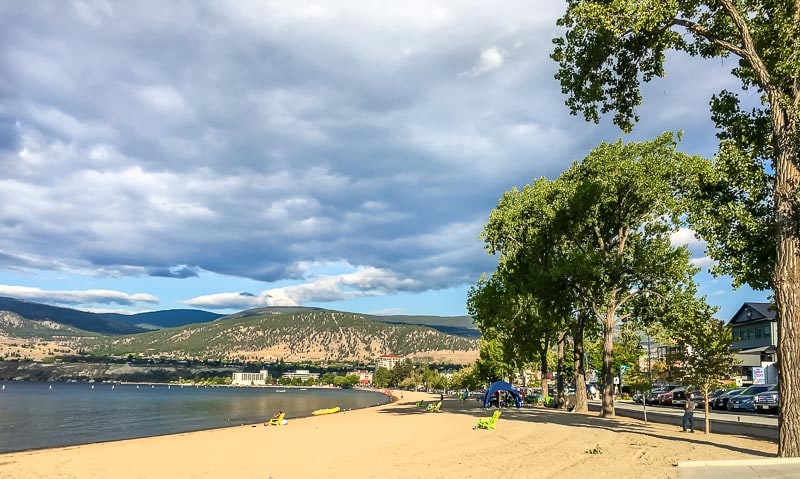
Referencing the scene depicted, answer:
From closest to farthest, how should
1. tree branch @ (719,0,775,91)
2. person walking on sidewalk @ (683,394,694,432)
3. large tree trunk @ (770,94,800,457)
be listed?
large tree trunk @ (770,94,800,457), tree branch @ (719,0,775,91), person walking on sidewalk @ (683,394,694,432)

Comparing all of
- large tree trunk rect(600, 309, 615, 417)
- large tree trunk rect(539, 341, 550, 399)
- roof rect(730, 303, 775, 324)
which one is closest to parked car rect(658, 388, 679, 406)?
large tree trunk rect(539, 341, 550, 399)

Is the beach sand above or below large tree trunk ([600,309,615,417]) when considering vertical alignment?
below

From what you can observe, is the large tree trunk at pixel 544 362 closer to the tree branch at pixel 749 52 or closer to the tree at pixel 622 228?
the tree at pixel 622 228

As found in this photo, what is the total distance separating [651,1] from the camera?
15969 millimetres

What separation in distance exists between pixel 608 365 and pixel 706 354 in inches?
395

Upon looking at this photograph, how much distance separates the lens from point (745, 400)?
39.8 m

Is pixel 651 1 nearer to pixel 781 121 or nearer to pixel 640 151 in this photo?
pixel 781 121

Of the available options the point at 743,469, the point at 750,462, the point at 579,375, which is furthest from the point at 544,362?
the point at 743,469

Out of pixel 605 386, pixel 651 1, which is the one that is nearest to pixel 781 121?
pixel 651 1

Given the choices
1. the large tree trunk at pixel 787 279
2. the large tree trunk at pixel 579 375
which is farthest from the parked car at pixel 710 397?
the large tree trunk at pixel 787 279

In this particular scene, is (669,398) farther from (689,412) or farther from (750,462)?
(750,462)

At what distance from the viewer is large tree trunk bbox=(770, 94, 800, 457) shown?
14523mm

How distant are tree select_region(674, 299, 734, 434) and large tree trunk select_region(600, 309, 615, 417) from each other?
8.89 metres

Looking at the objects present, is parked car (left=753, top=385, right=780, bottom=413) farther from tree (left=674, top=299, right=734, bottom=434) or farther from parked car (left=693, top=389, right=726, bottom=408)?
tree (left=674, top=299, right=734, bottom=434)
